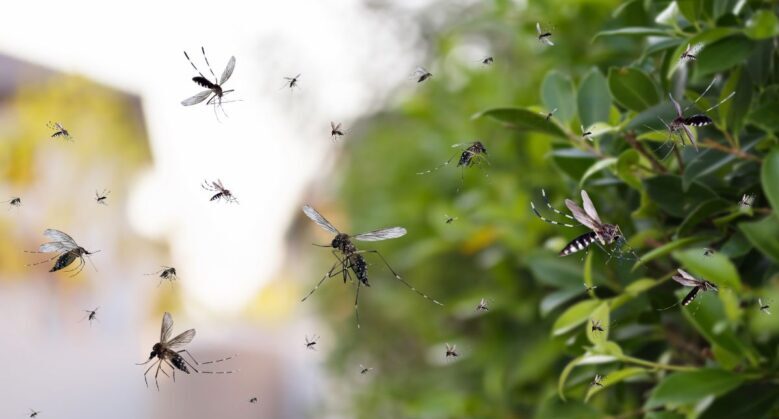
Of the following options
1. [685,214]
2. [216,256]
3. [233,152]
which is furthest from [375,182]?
[685,214]

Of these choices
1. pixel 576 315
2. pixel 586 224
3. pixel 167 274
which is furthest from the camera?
pixel 576 315

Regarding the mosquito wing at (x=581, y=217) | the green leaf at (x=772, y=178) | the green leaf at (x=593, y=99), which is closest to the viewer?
Answer: the mosquito wing at (x=581, y=217)

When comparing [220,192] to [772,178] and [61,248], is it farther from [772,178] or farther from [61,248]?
[772,178]

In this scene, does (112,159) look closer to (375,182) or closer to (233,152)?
(233,152)

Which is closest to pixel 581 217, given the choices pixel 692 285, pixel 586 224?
pixel 586 224

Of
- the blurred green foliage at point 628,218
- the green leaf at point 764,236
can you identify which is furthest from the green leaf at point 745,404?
the green leaf at point 764,236

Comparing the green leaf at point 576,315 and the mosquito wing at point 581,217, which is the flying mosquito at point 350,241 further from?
the green leaf at point 576,315
